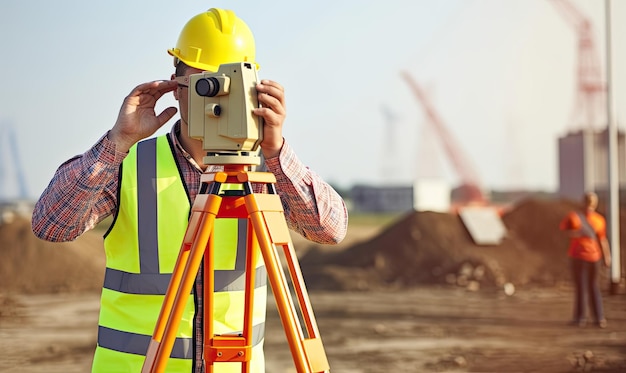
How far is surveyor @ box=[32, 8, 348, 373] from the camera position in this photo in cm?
212

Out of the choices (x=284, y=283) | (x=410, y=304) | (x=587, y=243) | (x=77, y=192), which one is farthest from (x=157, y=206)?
(x=410, y=304)

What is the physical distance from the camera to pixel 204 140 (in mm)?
1981

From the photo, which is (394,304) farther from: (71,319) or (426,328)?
(71,319)

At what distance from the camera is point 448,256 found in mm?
17359

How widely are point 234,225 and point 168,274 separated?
0.20m

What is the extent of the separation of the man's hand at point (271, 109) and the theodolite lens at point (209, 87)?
3.8 inches

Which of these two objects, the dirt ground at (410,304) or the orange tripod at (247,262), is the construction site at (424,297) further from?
the orange tripod at (247,262)

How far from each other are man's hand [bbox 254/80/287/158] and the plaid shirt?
8 centimetres

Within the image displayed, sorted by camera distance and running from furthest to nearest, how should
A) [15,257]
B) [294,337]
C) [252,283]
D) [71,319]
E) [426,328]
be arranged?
[15,257], [71,319], [426,328], [252,283], [294,337]

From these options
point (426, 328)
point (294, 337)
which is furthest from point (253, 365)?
point (426, 328)

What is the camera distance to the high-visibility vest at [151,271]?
2.19 m

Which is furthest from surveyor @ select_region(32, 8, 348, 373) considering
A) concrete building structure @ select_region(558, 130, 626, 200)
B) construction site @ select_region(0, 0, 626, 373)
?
concrete building structure @ select_region(558, 130, 626, 200)

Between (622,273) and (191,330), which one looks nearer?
(191,330)

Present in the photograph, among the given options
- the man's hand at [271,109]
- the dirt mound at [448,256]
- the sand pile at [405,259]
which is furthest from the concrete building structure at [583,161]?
the man's hand at [271,109]
